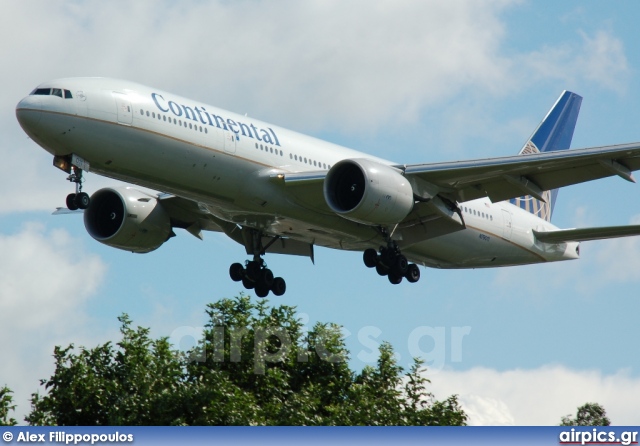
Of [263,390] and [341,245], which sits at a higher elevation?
[341,245]

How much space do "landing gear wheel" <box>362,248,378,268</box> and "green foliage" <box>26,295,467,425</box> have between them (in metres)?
6.26

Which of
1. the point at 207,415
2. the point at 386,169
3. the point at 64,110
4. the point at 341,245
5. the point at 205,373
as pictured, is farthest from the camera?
the point at 205,373

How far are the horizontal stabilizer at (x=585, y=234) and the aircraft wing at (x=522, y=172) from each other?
327cm

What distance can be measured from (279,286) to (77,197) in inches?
394

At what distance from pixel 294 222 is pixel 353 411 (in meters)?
10.1

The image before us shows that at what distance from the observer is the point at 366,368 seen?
1954 inches

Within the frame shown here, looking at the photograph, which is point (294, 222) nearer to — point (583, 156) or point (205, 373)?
point (583, 156)

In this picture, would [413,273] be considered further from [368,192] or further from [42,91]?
[42,91]

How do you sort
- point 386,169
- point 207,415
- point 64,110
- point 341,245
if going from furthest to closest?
point 207,415 < point 341,245 < point 386,169 < point 64,110

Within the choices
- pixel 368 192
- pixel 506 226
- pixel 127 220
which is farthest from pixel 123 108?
pixel 506 226

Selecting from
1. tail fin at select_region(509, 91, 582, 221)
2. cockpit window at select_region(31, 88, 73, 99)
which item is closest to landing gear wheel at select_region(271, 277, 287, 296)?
cockpit window at select_region(31, 88, 73, 99)

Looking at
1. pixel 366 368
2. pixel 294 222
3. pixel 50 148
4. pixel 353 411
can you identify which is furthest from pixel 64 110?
pixel 366 368

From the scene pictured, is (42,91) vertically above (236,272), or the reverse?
(42,91)

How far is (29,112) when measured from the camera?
31.8m
